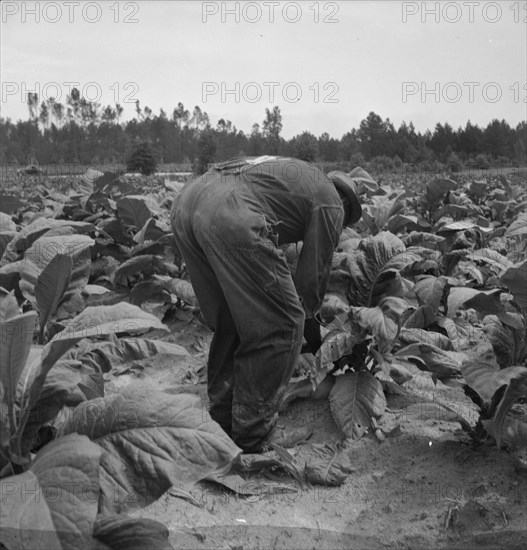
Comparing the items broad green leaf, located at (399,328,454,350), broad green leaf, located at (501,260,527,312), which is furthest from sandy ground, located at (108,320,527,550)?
broad green leaf, located at (501,260,527,312)

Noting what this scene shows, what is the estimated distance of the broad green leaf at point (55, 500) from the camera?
1.52 m

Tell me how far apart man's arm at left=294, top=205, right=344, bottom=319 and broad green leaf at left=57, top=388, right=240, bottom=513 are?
5.29ft

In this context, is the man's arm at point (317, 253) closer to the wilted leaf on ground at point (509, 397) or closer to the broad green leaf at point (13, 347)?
the wilted leaf on ground at point (509, 397)

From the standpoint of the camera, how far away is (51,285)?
2711mm

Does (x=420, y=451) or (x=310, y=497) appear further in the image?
(x=420, y=451)

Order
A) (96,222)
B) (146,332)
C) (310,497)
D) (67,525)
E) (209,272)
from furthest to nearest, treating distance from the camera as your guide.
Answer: (96,222) → (146,332) → (209,272) → (310,497) → (67,525)

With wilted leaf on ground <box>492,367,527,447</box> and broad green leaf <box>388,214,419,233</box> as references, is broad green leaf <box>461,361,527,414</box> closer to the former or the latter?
wilted leaf on ground <box>492,367,527,447</box>

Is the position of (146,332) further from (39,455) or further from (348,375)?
(39,455)

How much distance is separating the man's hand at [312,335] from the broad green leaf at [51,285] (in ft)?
5.21

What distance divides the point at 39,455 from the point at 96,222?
538cm

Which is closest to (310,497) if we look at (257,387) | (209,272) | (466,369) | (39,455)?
(257,387)

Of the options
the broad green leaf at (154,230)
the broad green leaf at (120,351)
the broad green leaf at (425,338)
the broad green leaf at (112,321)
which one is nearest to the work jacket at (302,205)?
the broad green leaf at (425,338)

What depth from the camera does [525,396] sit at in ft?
9.52

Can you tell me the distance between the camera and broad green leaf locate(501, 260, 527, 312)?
2.65 m
